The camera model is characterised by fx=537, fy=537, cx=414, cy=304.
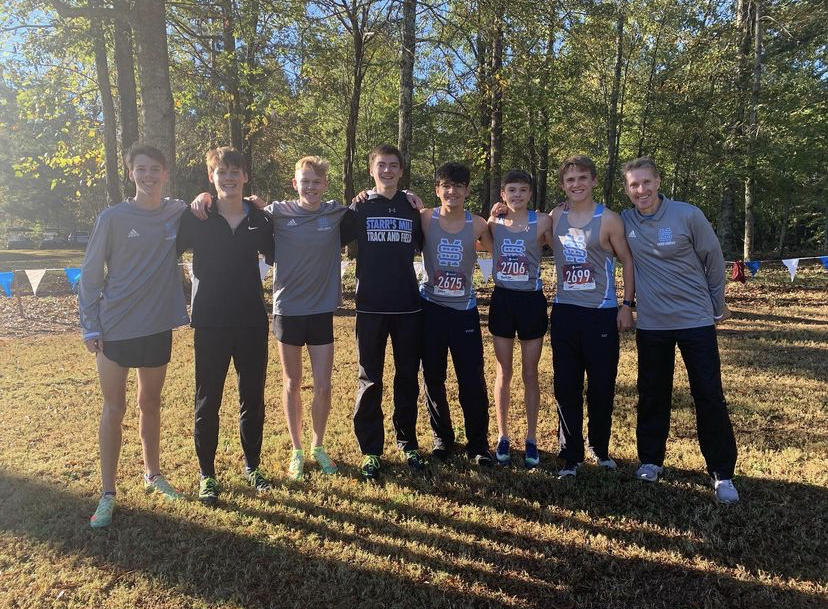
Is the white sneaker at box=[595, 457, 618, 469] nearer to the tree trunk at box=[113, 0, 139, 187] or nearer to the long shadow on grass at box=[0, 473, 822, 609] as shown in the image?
the long shadow on grass at box=[0, 473, 822, 609]

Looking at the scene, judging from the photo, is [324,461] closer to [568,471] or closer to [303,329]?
[303,329]

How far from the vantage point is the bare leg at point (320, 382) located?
11.4 ft

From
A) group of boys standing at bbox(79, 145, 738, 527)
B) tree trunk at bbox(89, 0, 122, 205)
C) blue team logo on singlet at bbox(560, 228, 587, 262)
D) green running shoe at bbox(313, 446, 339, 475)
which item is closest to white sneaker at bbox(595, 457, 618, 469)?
group of boys standing at bbox(79, 145, 738, 527)

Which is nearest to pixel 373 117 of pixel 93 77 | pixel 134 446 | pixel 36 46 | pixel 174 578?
pixel 93 77

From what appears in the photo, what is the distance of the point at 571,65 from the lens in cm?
971

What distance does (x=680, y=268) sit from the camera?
3211 millimetres

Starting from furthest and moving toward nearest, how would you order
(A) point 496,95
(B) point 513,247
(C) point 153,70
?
(A) point 496,95 < (C) point 153,70 < (B) point 513,247

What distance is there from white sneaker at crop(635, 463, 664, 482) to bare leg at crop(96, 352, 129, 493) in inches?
124

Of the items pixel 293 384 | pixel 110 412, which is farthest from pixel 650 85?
pixel 110 412

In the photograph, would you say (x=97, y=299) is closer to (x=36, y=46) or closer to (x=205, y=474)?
(x=205, y=474)

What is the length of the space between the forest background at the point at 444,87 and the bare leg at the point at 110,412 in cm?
411

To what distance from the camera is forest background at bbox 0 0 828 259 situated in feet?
28.5

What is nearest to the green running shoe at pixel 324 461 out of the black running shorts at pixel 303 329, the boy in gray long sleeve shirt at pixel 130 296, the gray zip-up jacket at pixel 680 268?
the black running shorts at pixel 303 329

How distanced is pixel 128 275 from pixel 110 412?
79 cm
